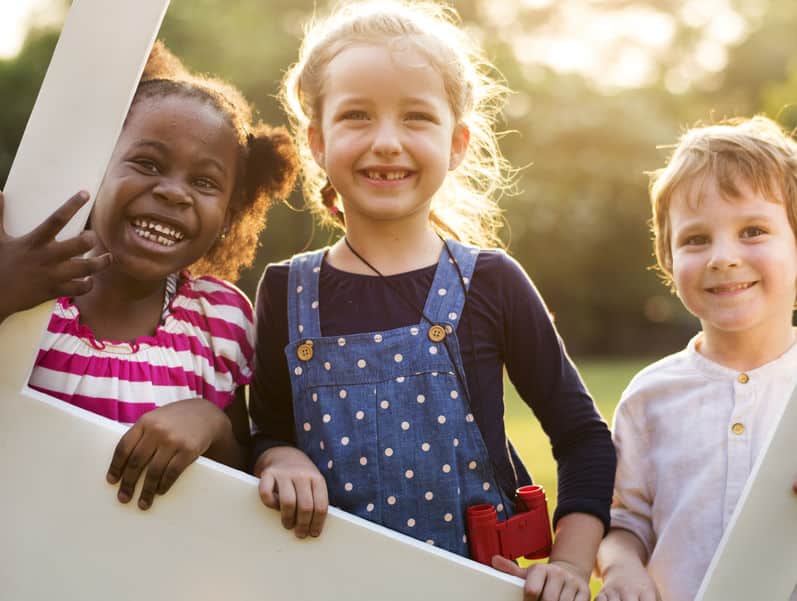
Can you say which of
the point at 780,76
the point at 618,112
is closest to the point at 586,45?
the point at 618,112

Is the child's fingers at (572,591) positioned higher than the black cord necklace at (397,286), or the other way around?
the black cord necklace at (397,286)

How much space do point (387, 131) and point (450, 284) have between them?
1.14 ft

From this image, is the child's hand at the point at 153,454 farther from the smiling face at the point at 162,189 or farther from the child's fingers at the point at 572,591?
the child's fingers at the point at 572,591

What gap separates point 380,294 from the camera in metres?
2.05

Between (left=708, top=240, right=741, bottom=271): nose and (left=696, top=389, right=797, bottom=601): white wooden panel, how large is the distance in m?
0.52

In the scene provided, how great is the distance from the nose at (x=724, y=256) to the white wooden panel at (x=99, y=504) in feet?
2.70

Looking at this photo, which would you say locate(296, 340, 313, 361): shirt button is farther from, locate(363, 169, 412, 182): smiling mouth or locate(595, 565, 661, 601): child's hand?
locate(595, 565, 661, 601): child's hand

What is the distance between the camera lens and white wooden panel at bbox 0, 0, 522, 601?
5.26 ft

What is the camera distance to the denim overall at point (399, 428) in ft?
6.25

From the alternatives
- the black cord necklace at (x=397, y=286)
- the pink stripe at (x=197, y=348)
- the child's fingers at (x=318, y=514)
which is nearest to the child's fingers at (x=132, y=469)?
the child's fingers at (x=318, y=514)

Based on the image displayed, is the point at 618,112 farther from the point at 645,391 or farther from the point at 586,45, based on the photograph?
the point at 645,391

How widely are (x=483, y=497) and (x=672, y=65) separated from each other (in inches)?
1020

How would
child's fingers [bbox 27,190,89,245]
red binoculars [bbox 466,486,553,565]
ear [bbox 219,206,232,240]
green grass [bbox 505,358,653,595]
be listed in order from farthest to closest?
green grass [bbox 505,358,653,595]
ear [bbox 219,206,232,240]
red binoculars [bbox 466,486,553,565]
child's fingers [bbox 27,190,89,245]

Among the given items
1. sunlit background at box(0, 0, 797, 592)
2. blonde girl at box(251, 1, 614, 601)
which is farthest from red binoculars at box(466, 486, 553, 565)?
sunlit background at box(0, 0, 797, 592)
